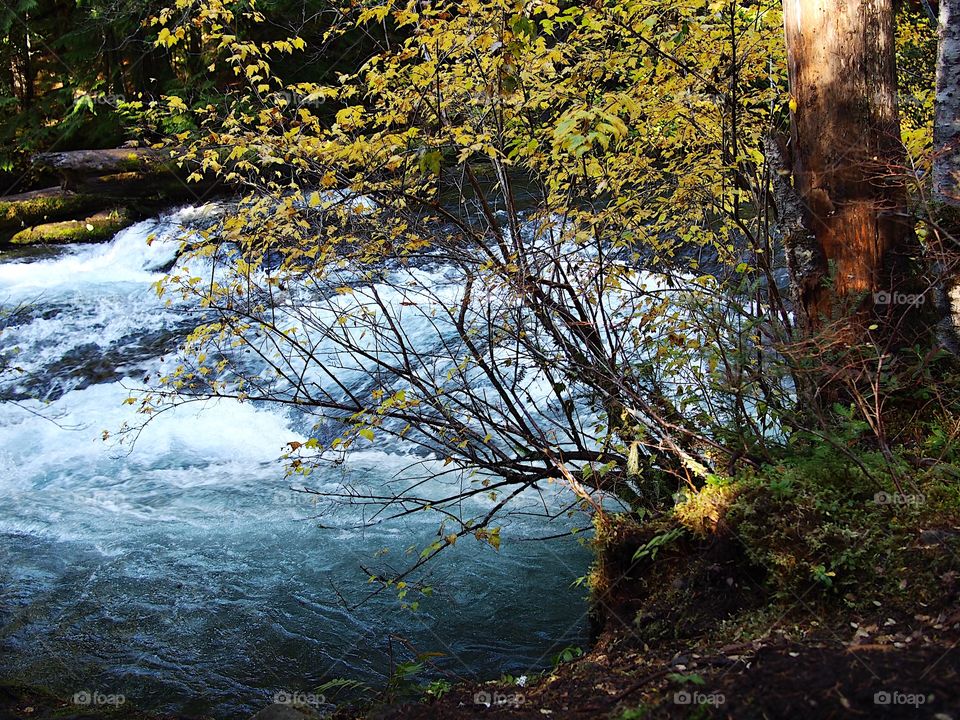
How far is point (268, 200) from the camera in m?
4.62

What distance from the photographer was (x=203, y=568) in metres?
5.86

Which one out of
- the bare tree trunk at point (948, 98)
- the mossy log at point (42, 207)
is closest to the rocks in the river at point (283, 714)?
the bare tree trunk at point (948, 98)

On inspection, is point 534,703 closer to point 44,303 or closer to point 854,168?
point 854,168

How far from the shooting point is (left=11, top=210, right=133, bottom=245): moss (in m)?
13.3

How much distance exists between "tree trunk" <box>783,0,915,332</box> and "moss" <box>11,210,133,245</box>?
12.3 metres

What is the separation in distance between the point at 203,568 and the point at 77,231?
9769 millimetres

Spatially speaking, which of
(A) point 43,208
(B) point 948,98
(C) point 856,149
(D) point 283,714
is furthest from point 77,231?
(B) point 948,98

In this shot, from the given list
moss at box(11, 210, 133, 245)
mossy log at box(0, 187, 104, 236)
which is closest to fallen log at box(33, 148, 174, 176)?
mossy log at box(0, 187, 104, 236)

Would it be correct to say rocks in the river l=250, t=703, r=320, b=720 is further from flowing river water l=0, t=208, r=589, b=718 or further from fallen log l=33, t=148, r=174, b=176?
fallen log l=33, t=148, r=174, b=176

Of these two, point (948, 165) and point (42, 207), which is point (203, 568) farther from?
point (42, 207)

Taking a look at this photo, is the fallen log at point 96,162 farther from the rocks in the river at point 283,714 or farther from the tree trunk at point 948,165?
the tree trunk at point 948,165

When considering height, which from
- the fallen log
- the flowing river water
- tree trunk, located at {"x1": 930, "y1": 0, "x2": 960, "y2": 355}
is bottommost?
the flowing river water

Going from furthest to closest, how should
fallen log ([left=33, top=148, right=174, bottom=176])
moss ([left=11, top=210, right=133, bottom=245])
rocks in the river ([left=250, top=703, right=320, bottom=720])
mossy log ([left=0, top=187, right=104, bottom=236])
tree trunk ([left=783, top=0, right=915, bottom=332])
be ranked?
fallen log ([left=33, top=148, right=174, bottom=176])
mossy log ([left=0, top=187, right=104, bottom=236])
moss ([left=11, top=210, right=133, bottom=245])
tree trunk ([left=783, top=0, right=915, bottom=332])
rocks in the river ([left=250, top=703, right=320, bottom=720])

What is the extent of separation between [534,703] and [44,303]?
377 inches
